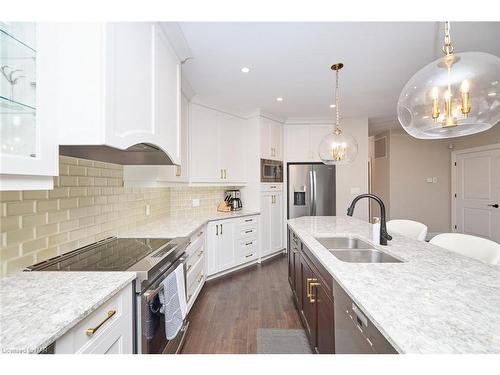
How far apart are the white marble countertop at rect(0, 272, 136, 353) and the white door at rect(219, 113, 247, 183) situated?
99.2 inches

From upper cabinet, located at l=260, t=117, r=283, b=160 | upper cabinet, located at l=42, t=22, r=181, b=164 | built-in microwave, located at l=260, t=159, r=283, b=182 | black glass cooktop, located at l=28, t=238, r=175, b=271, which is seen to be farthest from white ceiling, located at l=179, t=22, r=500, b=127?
black glass cooktop, located at l=28, t=238, r=175, b=271

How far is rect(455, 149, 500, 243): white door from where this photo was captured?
3857mm

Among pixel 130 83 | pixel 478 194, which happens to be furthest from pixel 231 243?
pixel 478 194

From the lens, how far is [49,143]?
852mm

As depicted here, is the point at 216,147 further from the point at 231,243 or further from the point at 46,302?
the point at 46,302

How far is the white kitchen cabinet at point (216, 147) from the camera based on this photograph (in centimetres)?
299

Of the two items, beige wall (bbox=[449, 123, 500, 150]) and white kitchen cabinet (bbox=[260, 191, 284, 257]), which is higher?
beige wall (bbox=[449, 123, 500, 150])

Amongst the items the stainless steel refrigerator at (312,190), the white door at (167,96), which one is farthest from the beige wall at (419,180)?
the white door at (167,96)

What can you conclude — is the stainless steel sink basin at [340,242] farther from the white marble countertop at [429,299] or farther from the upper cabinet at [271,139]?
the upper cabinet at [271,139]

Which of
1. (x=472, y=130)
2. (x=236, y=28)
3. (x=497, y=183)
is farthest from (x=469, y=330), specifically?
(x=497, y=183)

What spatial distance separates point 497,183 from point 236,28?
5068 mm

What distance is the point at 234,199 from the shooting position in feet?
12.1

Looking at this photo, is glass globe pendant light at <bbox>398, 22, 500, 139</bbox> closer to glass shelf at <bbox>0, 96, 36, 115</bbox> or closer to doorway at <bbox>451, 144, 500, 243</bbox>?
glass shelf at <bbox>0, 96, 36, 115</bbox>
